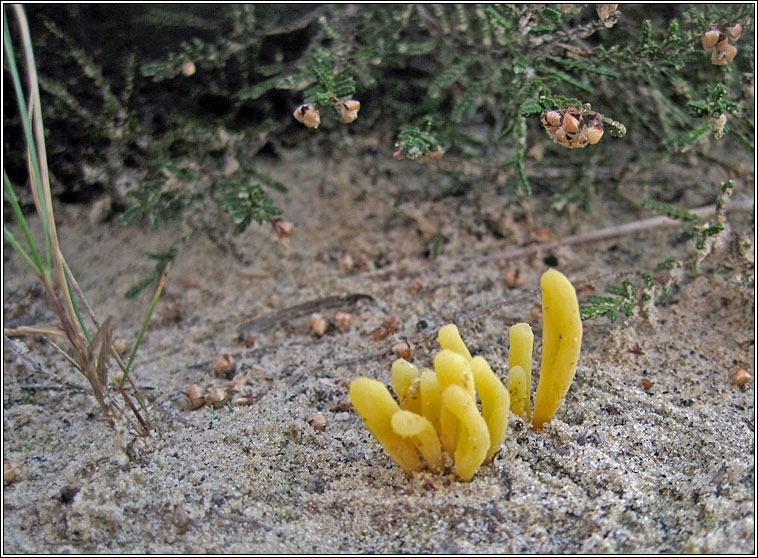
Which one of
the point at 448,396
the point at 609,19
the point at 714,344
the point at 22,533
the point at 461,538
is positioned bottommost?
the point at 714,344

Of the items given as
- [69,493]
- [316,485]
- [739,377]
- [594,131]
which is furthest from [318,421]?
[739,377]

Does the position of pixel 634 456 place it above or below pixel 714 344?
above

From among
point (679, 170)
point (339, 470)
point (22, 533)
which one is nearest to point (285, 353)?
point (339, 470)

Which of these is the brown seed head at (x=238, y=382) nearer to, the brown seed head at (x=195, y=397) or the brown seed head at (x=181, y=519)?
the brown seed head at (x=195, y=397)

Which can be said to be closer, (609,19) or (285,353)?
(609,19)

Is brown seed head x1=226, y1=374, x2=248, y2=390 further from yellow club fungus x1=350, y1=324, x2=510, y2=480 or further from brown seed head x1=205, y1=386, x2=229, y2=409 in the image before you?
yellow club fungus x1=350, y1=324, x2=510, y2=480

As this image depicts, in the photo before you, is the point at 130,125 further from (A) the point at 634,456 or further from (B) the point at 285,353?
(A) the point at 634,456
